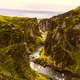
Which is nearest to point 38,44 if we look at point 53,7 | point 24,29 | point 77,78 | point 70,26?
point 24,29

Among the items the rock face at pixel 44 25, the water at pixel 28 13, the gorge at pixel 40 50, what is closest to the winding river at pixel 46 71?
the gorge at pixel 40 50

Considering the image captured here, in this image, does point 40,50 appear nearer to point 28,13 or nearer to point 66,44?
point 66,44

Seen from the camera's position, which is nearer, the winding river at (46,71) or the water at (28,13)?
the winding river at (46,71)

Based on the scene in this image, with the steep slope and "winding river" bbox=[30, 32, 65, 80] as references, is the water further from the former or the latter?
"winding river" bbox=[30, 32, 65, 80]

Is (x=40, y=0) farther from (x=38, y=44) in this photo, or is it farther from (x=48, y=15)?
(x=38, y=44)

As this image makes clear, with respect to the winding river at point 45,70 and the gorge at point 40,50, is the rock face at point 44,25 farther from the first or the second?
the winding river at point 45,70

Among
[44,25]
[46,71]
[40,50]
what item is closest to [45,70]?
[46,71]

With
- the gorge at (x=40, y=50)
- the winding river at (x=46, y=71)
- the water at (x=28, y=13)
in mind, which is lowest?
the winding river at (x=46, y=71)

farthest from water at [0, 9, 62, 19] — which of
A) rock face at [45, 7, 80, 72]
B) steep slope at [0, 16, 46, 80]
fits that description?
rock face at [45, 7, 80, 72]

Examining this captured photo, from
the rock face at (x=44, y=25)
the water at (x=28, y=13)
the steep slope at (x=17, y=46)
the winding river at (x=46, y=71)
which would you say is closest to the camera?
the steep slope at (x=17, y=46)
